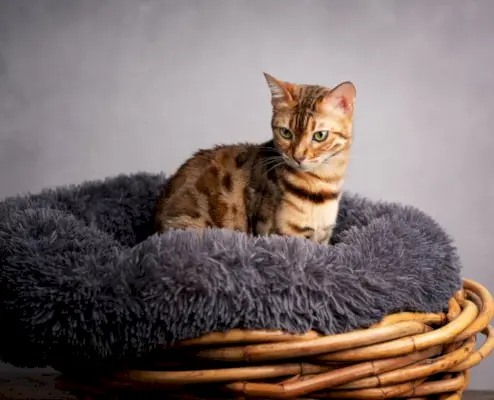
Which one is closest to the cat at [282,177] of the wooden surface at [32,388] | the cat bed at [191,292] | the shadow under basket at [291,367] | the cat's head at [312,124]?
the cat's head at [312,124]

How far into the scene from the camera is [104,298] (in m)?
1.04

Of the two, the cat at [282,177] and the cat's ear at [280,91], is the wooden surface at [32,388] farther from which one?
the cat's ear at [280,91]

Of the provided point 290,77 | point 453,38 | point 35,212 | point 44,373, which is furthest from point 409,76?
point 44,373

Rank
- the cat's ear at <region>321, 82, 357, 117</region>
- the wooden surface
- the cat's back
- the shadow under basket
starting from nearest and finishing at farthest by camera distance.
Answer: the shadow under basket, the cat's ear at <region>321, 82, 357, 117</region>, the cat's back, the wooden surface

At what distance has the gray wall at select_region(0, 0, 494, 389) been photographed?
1977 mm

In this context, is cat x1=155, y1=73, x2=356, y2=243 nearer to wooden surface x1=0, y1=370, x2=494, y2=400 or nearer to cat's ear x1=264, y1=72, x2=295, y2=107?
cat's ear x1=264, y1=72, x2=295, y2=107

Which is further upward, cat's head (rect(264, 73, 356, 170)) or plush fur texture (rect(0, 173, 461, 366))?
cat's head (rect(264, 73, 356, 170))

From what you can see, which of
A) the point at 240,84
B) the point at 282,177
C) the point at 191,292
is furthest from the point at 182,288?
the point at 240,84

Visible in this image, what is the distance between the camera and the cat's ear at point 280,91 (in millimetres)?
1489

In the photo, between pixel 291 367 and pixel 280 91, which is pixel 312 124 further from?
pixel 291 367

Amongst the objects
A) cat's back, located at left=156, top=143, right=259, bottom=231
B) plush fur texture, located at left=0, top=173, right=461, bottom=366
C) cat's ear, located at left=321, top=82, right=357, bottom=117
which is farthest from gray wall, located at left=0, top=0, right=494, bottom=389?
plush fur texture, located at left=0, top=173, right=461, bottom=366

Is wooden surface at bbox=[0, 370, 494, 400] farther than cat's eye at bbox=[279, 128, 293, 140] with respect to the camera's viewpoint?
Yes

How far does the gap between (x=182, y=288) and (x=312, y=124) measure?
541 millimetres

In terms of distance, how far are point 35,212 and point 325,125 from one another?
2.00 ft
